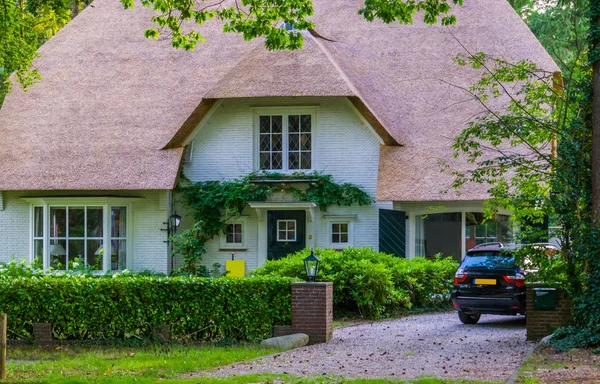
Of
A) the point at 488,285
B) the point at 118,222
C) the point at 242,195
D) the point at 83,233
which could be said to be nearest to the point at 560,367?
the point at 488,285

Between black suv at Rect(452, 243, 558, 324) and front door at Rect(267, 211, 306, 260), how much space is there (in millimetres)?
7267

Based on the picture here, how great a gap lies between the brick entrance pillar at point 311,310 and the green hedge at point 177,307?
179 mm

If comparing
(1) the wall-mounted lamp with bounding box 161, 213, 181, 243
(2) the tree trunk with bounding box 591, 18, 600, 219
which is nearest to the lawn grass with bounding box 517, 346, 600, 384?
(2) the tree trunk with bounding box 591, 18, 600, 219

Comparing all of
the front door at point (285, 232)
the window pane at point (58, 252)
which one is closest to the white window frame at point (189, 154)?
the front door at point (285, 232)

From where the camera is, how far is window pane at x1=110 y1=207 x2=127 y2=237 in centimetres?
2617

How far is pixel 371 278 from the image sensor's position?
2027cm

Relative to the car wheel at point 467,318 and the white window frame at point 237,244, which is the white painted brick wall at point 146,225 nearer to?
the white window frame at point 237,244

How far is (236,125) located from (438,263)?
685 centimetres

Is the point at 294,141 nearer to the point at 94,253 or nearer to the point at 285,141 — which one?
the point at 285,141

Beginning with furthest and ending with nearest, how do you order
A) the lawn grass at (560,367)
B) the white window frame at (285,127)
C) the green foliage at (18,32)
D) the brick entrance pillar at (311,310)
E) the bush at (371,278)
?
1. the white window frame at (285,127)
2. the green foliage at (18,32)
3. the bush at (371,278)
4. the brick entrance pillar at (311,310)
5. the lawn grass at (560,367)

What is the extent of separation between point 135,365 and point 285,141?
13.2m

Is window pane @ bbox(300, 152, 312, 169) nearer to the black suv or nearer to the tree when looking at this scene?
the tree

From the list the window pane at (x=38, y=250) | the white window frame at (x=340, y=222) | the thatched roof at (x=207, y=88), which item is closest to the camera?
the thatched roof at (x=207, y=88)

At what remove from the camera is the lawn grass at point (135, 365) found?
11.7m
